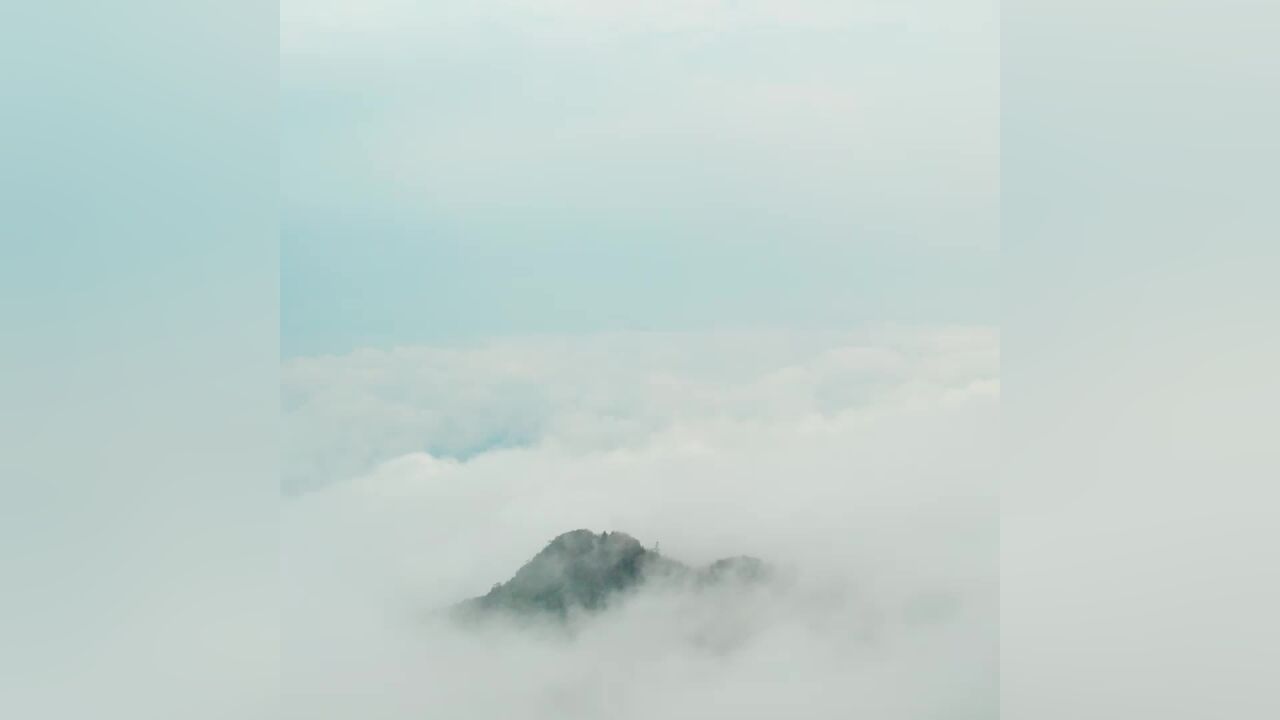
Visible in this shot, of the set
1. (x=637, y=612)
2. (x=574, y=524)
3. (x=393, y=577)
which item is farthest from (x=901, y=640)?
(x=393, y=577)

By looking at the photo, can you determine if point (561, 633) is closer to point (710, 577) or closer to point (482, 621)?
point (482, 621)

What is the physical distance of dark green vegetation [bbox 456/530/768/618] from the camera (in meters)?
4.57

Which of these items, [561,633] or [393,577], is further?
[561,633]

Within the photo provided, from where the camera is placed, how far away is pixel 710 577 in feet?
15.2

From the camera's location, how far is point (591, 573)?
4.67 meters

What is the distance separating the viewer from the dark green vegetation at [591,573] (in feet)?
15.0

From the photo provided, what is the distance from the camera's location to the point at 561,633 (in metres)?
4.86

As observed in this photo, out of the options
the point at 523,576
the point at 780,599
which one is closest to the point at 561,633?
the point at 523,576

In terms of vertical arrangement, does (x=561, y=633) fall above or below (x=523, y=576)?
below

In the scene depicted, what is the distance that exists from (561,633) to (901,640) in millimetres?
1787

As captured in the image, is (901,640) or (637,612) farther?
(637,612)

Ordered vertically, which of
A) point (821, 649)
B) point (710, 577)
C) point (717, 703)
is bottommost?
point (717, 703)

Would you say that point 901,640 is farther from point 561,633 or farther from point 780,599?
point 561,633

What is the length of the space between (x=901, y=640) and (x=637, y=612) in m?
1.36
